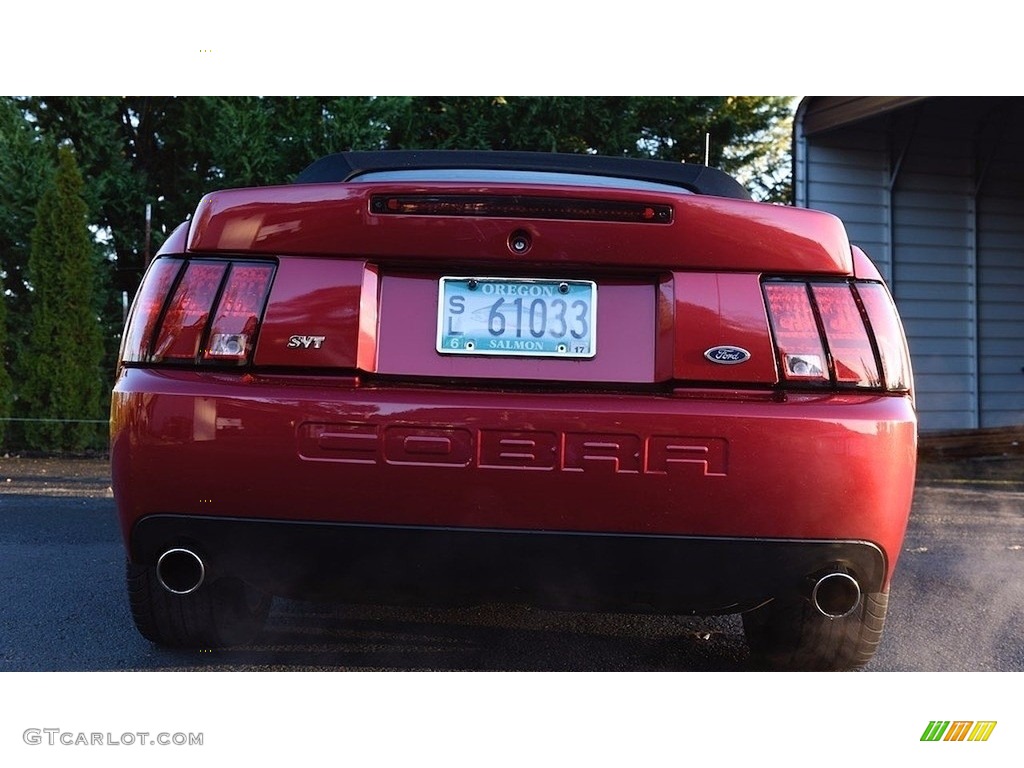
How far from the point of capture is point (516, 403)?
7.23 ft

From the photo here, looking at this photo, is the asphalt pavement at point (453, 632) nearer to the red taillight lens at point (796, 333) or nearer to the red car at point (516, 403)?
the red car at point (516, 403)

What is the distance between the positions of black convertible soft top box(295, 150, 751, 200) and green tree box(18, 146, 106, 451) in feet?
24.2

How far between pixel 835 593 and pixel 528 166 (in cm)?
165

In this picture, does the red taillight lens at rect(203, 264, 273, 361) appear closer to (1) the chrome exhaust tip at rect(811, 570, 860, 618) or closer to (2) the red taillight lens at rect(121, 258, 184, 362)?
(2) the red taillight lens at rect(121, 258, 184, 362)

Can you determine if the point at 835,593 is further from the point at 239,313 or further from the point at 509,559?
the point at 239,313

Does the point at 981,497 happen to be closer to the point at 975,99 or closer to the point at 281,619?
the point at 975,99

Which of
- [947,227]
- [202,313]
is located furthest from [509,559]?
[947,227]

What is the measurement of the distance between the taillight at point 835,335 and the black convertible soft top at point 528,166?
0.86 m

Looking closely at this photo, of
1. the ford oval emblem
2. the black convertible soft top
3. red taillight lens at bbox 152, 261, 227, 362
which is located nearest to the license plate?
the ford oval emblem

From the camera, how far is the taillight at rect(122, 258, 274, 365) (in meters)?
2.32

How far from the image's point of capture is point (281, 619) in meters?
3.37

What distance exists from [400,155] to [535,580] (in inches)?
64.5

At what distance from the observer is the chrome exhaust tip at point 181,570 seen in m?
2.28
